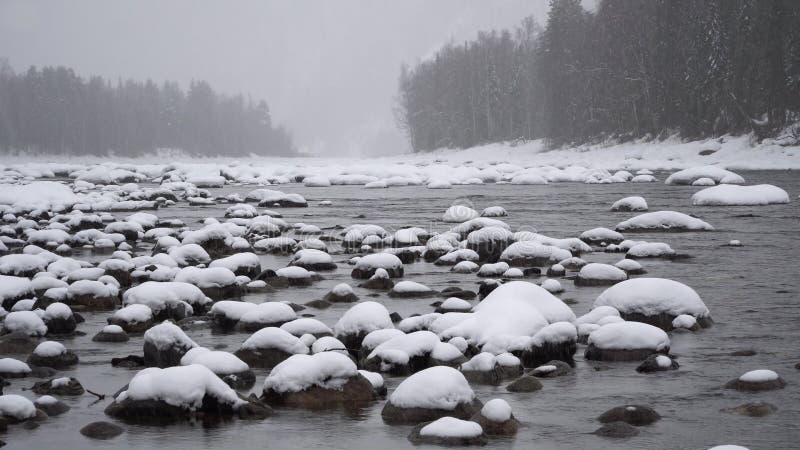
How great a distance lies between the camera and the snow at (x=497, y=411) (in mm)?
4977

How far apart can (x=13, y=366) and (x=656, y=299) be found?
17.5 feet

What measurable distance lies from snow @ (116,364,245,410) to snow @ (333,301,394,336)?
6.00 ft

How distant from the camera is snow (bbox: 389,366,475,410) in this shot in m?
5.26

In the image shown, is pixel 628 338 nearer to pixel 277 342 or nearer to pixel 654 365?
pixel 654 365

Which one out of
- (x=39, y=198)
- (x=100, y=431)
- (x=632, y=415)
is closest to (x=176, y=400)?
(x=100, y=431)

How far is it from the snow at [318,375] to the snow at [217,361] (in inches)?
17.7

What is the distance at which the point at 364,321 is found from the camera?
23.3ft

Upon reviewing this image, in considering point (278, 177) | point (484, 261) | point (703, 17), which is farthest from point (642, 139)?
point (484, 261)

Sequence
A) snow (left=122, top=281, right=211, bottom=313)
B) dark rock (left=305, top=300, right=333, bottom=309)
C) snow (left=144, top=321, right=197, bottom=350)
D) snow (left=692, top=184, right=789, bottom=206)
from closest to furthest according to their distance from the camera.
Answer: snow (left=144, top=321, right=197, bottom=350) → snow (left=122, top=281, right=211, bottom=313) → dark rock (left=305, top=300, right=333, bottom=309) → snow (left=692, top=184, right=789, bottom=206)

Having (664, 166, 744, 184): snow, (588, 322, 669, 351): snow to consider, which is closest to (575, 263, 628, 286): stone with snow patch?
(588, 322, 669, 351): snow

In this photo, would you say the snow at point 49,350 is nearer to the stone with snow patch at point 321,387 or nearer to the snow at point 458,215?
the stone with snow patch at point 321,387

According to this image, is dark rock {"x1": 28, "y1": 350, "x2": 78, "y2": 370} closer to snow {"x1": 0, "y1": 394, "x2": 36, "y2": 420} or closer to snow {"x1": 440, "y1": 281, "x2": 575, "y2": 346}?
snow {"x1": 0, "y1": 394, "x2": 36, "y2": 420}

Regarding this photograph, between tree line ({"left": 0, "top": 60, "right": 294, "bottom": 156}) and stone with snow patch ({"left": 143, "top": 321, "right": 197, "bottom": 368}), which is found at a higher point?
tree line ({"left": 0, "top": 60, "right": 294, "bottom": 156})

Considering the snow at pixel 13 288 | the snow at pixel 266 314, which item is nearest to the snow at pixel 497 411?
the snow at pixel 266 314
